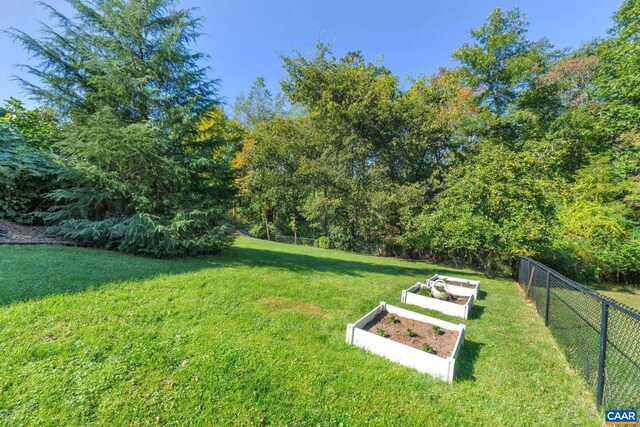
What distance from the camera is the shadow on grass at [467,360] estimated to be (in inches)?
119

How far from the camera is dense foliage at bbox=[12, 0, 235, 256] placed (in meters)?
6.21

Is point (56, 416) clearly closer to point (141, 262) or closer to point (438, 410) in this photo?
point (438, 410)

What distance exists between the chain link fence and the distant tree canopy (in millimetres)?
6146

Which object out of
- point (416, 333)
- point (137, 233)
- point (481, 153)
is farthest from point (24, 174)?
point (481, 153)

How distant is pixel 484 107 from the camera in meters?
16.1

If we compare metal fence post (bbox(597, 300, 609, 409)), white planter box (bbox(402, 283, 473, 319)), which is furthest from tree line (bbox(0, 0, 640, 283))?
metal fence post (bbox(597, 300, 609, 409))

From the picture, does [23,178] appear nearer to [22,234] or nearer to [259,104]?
[22,234]

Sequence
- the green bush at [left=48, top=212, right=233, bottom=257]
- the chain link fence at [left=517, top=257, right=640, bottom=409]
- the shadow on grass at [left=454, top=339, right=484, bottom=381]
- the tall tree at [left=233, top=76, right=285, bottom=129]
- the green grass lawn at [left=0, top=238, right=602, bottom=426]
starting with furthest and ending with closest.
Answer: the tall tree at [left=233, top=76, right=285, bottom=129], the green bush at [left=48, top=212, right=233, bottom=257], the shadow on grass at [left=454, top=339, right=484, bottom=381], the chain link fence at [left=517, top=257, right=640, bottom=409], the green grass lawn at [left=0, top=238, right=602, bottom=426]

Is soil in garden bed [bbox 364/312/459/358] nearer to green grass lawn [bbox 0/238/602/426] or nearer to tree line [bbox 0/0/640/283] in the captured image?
green grass lawn [bbox 0/238/602/426]

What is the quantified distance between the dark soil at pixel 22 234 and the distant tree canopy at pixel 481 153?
519cm

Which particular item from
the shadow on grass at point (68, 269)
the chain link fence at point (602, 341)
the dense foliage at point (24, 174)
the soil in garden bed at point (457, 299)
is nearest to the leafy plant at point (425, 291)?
the soil in garden bed at point (457, 299)

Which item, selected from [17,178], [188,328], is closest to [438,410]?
[188,328]

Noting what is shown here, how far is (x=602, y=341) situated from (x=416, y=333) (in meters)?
1.91

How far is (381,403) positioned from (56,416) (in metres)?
2.61
